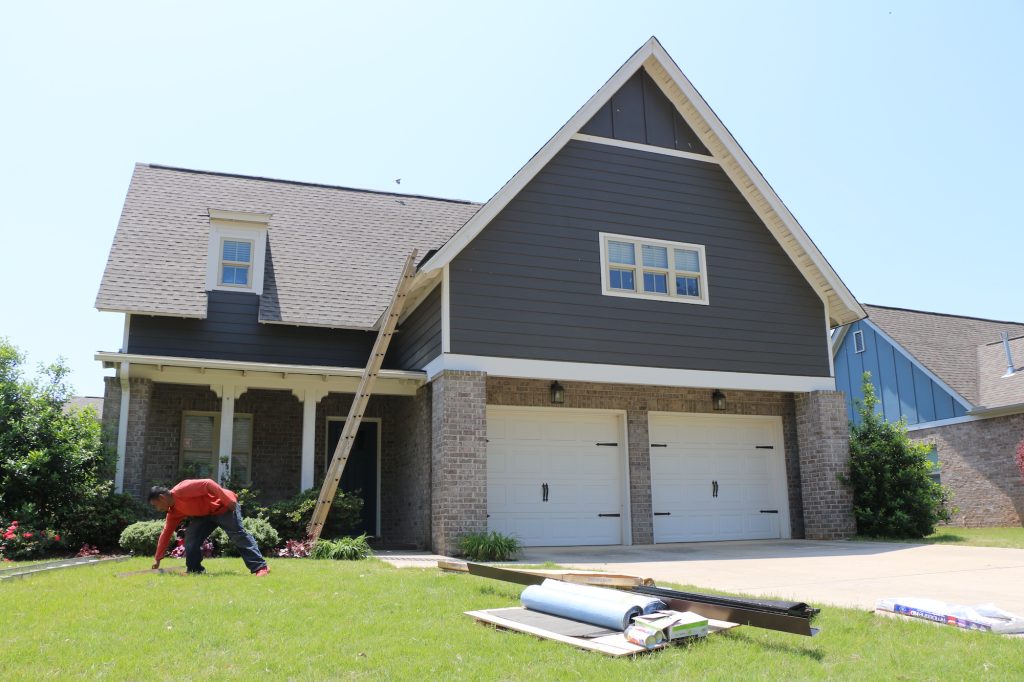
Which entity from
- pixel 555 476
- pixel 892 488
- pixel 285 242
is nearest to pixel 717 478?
pixel 892 488

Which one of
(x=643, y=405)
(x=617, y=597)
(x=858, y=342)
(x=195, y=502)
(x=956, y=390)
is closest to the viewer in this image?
(x=617, y=597)

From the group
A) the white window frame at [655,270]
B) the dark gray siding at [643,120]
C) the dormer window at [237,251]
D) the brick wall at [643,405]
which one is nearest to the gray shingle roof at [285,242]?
the dormer window at [237,251]

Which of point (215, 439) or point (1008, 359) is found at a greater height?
point (1008, 359)

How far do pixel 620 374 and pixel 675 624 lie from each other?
8.94 m

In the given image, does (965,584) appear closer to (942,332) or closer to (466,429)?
(466,429)

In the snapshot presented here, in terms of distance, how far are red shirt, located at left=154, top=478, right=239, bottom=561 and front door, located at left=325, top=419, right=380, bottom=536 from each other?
703 cm

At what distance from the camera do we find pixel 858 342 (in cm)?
2619

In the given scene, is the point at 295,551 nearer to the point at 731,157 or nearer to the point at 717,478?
the point at 717,478

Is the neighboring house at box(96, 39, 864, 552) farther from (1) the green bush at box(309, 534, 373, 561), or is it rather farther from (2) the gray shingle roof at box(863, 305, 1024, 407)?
(2) the gray shingle roof at box(863, 305, 1024, 407)

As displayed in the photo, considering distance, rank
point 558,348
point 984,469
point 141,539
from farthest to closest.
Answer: point 984,469 < point 558,348 < point 141,539

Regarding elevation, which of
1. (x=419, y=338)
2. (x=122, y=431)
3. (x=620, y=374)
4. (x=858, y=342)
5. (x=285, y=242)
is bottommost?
(x=122, y=431)

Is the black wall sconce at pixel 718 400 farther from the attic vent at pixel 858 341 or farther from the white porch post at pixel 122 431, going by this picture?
the attic vent at pixel 858 341

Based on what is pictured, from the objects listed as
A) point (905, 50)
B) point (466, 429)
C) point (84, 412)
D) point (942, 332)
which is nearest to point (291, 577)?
point (466, 429)

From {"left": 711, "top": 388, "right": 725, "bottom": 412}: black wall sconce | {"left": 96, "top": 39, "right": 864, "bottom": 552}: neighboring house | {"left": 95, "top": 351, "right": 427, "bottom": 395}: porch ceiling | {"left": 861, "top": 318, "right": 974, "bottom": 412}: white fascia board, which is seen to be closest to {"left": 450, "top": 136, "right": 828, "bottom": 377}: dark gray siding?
{"left": 96, "top": 39, "right": 864, "bottom": 552}: neighboring house
